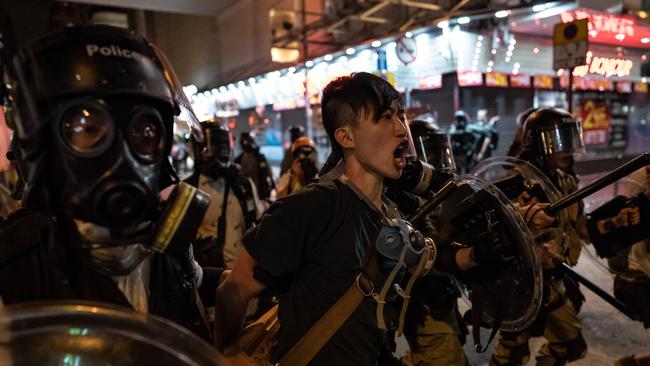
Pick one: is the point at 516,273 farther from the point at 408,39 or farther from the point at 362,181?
the point at 408,39

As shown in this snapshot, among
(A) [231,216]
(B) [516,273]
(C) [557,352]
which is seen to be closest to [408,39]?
(A) [231,216]

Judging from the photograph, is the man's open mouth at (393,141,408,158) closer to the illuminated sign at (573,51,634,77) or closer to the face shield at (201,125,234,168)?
the face shield at (201,125,234,168)

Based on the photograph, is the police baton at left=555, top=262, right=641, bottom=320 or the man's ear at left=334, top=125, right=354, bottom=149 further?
the police baton at left=555, top=262, right=641, bottom=320

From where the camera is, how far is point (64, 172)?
3.47 ft

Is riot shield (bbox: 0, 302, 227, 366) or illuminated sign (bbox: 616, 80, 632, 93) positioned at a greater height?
illuminated sign (bbox: 616, 80, 632, 93)

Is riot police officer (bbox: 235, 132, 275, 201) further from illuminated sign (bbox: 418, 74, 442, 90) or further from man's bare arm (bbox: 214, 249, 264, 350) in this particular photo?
illuminated sign (bbox: 418, 74, 442, 90)

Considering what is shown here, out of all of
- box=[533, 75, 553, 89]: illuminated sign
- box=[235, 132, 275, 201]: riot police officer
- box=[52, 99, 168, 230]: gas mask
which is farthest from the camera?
box=[533, 75, 553, 89]: illuminated sign

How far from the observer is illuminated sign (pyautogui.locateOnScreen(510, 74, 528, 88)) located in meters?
12.4

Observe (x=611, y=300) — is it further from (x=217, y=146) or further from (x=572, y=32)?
(x=572, y=32)

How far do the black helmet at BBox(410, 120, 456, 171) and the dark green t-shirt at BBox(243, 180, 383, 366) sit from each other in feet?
5.98

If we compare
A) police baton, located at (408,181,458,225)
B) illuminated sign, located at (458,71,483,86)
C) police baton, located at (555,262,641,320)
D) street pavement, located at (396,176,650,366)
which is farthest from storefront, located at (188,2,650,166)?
police baton, located at (408,181,458,225)

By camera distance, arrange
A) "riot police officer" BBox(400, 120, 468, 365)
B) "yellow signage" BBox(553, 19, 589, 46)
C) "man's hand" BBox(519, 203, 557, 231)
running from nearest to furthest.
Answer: "man's hand" BBox(519, 203, 557, 231) → "riot police officer" BBox(400, 120, 468, 365) → "yellow signage" BBox(553, 19, 589, 46)

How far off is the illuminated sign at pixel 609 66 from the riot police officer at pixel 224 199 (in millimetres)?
12853

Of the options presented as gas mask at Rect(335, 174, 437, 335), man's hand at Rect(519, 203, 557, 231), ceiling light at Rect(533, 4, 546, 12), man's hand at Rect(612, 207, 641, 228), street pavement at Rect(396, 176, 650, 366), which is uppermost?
ceiling light at Rect(533, 4, 546, 12)
